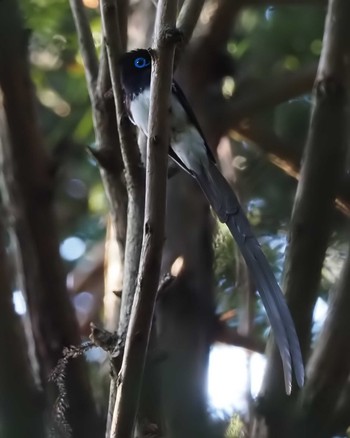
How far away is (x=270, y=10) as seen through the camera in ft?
8.13

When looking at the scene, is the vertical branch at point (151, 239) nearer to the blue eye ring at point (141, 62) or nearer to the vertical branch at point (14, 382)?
the vertical branch at point (14, 382)

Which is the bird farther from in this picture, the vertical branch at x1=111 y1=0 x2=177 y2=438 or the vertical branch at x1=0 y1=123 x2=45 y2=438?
the vertical branch at x1=0 y1=123 x2=45 y2=438

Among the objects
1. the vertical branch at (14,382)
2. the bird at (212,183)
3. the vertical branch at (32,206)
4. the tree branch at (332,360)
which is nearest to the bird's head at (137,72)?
the bird at (212,183)

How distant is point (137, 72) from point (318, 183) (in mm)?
487

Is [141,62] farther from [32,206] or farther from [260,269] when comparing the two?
[260,269]

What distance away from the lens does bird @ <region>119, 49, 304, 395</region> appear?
1420 mm

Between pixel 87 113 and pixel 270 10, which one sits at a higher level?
pixel 270 10

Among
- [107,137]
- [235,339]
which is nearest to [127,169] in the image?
[107,137]

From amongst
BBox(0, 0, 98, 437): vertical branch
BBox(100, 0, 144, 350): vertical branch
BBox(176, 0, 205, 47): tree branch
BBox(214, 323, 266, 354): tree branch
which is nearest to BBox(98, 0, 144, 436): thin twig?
BBox(100, 0, 144, 350): vertical branch

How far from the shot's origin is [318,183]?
5.33ft

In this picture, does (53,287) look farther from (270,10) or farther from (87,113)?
(270,10)

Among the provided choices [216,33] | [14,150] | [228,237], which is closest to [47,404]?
[14,150]

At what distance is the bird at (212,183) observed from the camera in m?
1.42

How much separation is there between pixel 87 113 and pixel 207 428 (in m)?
1.14
